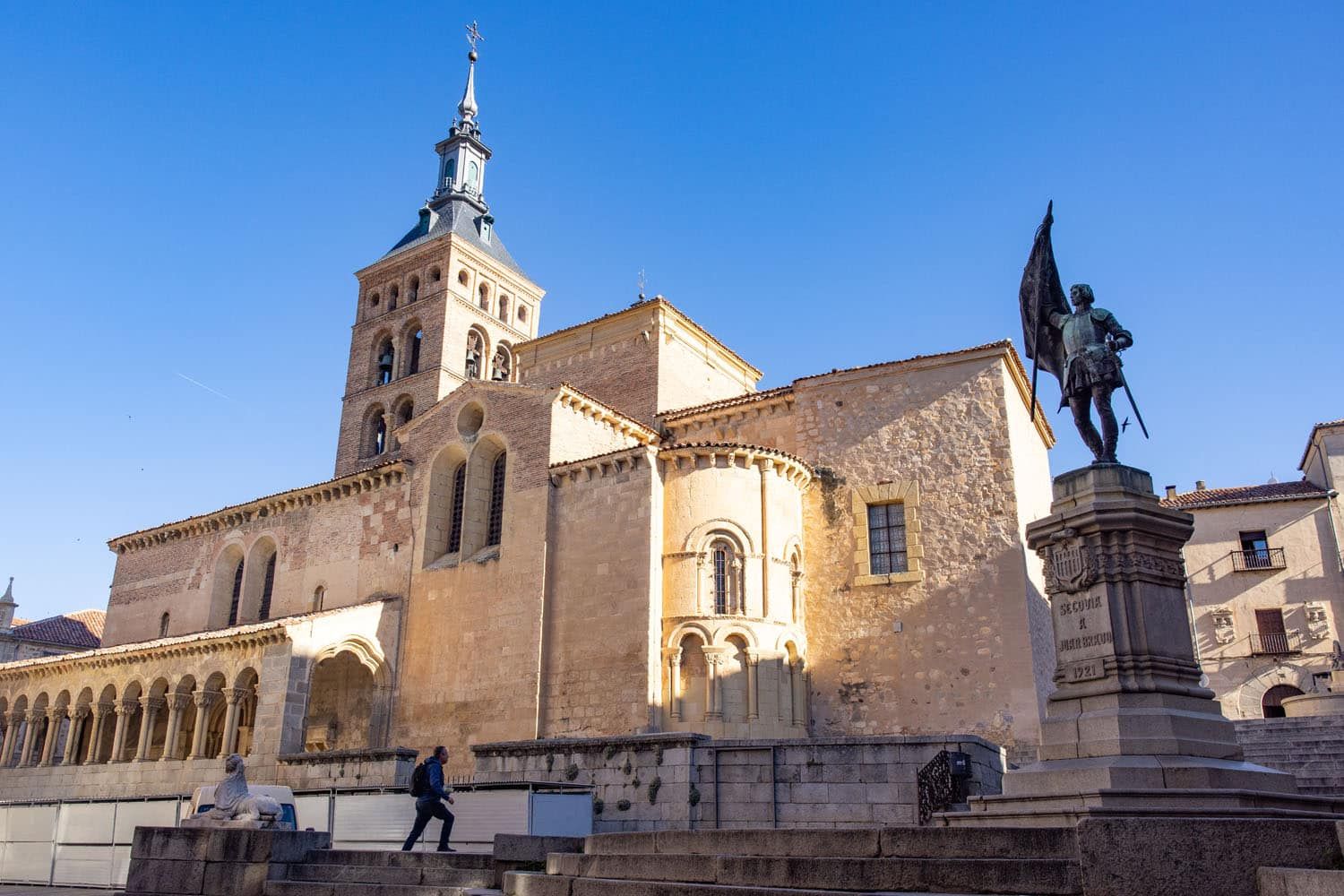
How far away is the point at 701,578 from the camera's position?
72.9ft

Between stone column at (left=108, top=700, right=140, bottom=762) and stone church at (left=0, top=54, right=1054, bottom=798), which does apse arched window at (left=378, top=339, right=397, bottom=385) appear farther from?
A: stone column at (left=108, top=700, right=140, bottom=762)

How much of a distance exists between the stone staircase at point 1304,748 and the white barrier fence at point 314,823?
35.8 feet

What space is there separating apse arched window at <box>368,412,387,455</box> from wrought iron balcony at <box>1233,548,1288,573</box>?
104 ft

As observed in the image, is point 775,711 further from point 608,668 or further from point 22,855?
point 22,855

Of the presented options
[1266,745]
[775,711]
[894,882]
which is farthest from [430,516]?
[894,882]

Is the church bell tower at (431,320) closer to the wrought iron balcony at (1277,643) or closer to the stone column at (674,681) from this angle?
the stone column at (674,681)

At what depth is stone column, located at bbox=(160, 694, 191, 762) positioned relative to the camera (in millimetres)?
26297

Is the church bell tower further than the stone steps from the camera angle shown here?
Yes

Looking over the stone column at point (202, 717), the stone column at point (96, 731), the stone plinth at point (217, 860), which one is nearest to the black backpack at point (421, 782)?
the stone plinth at point (217, 860)

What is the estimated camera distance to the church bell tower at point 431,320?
135ft

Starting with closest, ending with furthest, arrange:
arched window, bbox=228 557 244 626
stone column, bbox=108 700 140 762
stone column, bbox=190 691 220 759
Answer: stone column, bbox=190 691 220 759
stone column, bbox=108 700 140 762
arched window, bbox=228 557 244 626

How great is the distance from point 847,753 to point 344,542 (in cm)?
1981

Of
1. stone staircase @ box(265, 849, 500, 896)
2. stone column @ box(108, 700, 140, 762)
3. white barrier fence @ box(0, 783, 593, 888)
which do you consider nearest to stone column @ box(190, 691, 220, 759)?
stone column @ box(108, 700, 140, 762)

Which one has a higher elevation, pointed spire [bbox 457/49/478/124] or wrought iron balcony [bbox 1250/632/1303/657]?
pointed spire [bbox 457/49/478/124]
